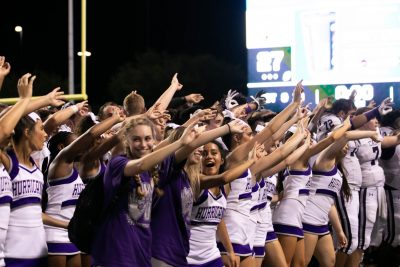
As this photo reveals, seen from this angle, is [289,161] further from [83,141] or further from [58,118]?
[83,141]

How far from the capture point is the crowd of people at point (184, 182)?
690 centimetres

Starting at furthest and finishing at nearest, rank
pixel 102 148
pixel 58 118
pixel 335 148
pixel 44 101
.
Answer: pixel 335 148 < pixel 58 118 < pixel 102 148 < pixel 44 101

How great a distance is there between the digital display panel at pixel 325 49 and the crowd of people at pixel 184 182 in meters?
6.51

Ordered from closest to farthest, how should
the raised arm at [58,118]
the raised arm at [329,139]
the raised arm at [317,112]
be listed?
the raised arm at [58,118] < the raised arm at [329,139] < the raised arm at [317,112]

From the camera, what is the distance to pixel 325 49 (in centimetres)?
1978

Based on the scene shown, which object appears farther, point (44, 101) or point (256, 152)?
point (256, 152)

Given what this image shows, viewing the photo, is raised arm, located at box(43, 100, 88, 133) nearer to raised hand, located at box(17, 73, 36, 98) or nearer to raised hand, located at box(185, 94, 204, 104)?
raised hand, located at box(17, 73, 36, 98)

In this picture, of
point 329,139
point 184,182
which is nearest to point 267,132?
point 329,139

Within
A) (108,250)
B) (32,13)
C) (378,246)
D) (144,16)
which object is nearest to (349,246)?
(378,246)

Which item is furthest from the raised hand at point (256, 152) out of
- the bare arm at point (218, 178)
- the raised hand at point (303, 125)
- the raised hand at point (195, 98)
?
the raised hand at point (195, 98)

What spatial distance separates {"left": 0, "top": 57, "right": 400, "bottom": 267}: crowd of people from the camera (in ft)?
22.6

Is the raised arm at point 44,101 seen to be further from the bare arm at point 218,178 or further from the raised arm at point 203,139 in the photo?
the bare arm at point 218,178

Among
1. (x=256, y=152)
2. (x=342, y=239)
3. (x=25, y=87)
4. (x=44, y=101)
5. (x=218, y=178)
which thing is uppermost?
(x=25, y=87)

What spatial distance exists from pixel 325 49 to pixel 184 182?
12463mm
